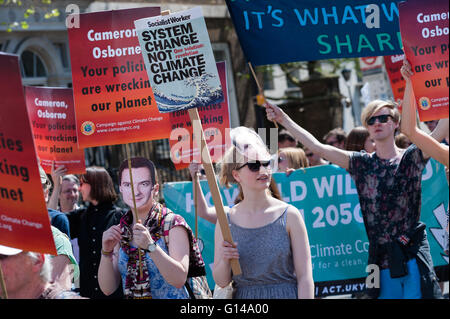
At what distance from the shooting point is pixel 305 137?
17.0 ft

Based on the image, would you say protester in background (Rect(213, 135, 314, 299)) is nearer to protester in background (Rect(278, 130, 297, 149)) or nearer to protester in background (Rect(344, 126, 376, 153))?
protester in background (Rect(344, 126, 376, 153))

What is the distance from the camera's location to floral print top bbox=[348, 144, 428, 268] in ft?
17.2

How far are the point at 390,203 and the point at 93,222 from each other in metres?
2.42

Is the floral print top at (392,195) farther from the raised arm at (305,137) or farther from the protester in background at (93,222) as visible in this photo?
the protester in background at (93,222)

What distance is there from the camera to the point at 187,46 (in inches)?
173

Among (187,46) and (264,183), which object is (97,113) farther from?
(264,183)

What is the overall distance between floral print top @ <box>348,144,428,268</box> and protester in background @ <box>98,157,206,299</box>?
4.95 feet

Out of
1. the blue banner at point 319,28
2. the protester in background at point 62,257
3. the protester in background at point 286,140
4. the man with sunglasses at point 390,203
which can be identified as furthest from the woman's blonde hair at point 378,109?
the protester in background at point 286,140

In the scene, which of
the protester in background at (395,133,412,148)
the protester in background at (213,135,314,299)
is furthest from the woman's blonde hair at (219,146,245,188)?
the protester in background at (395,133,412,148)

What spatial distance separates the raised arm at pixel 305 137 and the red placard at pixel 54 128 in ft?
8.85

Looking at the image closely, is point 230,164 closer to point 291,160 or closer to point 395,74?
point 291,160

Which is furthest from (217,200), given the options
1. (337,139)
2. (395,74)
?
(337,139)
